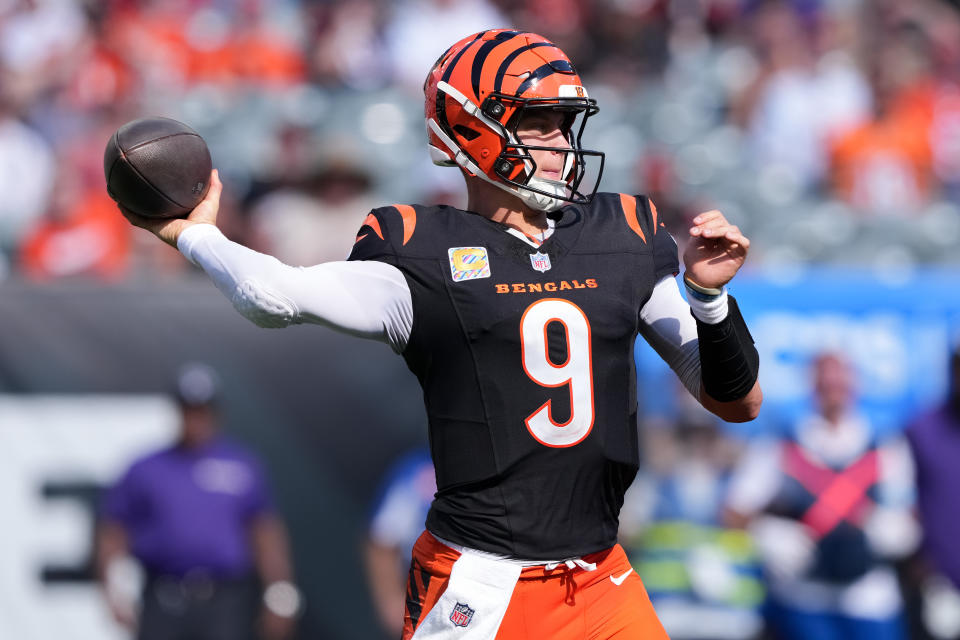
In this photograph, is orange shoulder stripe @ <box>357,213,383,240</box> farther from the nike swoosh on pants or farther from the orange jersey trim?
the nike swoosh on pants

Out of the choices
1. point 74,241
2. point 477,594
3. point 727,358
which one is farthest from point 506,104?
point 74,241

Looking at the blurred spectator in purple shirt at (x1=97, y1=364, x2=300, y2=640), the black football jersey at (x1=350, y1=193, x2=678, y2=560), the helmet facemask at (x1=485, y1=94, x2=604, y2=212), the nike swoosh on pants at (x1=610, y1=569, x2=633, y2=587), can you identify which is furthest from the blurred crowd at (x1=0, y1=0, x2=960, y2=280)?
the nike swoosh on pants at (x1=610, y1=569, x2=633, y2=587)

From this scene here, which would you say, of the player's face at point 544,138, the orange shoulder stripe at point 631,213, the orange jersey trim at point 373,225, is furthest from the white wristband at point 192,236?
the orange shoulder stripe at point 631,213

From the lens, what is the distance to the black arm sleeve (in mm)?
2824

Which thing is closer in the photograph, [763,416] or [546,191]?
[546,191]

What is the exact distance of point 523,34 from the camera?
3.08m

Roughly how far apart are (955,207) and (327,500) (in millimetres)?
4549

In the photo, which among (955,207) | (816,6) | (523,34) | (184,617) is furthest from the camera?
(816,6)

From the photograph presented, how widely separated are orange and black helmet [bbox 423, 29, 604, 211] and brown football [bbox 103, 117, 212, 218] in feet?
1.90

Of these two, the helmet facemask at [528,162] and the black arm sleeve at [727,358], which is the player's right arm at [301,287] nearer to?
the helmet facemask at [528,162]

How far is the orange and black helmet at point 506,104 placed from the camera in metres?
2.95

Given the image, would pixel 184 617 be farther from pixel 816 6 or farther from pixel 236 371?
pixel 816 6

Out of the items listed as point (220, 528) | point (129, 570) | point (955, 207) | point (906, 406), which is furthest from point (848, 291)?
point (129, 570)

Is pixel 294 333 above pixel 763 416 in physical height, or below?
above
